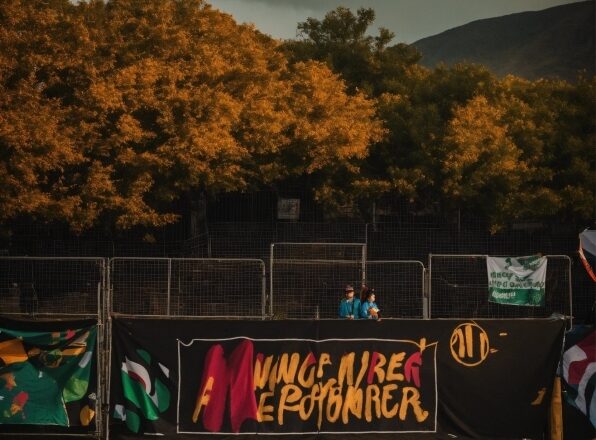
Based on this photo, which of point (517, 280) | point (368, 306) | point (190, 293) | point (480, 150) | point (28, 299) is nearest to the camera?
point (368, 306)

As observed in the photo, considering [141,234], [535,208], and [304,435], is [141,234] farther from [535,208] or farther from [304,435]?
[304,435]

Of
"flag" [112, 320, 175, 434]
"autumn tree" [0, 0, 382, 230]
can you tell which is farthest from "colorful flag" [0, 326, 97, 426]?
"autumn tree" [0, 0, 382, 230]

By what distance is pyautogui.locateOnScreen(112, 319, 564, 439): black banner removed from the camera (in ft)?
40.4

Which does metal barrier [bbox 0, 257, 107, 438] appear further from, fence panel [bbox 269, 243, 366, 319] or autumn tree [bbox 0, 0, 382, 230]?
autumn tree [bbox 0, 0, 382, 230]

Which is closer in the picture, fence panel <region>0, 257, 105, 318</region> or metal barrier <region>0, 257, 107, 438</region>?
metal barrier <region>0, 257, 107, 438</region>

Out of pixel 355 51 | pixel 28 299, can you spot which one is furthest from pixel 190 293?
pixel 355 51

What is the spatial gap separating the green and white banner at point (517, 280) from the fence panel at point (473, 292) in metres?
5.65

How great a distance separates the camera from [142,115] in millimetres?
37375

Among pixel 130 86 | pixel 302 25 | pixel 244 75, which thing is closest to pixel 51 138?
pixel 130 86

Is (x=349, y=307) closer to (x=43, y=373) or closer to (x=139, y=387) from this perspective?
(x=139, y=387)

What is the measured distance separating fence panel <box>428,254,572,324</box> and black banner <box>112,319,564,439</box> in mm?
14197

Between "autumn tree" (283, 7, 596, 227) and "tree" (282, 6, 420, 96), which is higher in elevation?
"tree" (282, 6, 420, 96)

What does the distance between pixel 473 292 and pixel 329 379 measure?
53.8 feet

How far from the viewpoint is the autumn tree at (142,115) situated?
110ft
